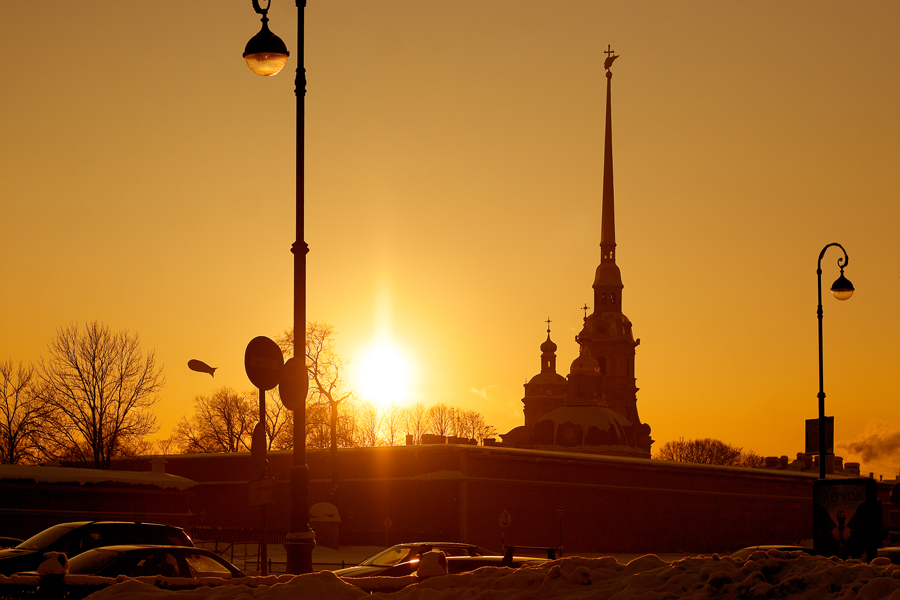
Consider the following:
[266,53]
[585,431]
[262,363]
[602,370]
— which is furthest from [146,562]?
[602,370]

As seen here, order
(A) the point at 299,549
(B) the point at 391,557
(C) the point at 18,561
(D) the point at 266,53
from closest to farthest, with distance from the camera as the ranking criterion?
(A) the point at 299,549
(C) the point at 18,561
(D) the point at 266,53
(B) the point at 391,557

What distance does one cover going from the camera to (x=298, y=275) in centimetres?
1469

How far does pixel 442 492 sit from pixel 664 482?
17.2 m

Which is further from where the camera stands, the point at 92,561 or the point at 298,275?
the point at 298,275

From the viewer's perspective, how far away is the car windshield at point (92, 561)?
41.9 feet

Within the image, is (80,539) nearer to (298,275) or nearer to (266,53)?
(298,275)

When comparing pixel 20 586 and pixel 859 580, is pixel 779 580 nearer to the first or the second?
pixel 859 580

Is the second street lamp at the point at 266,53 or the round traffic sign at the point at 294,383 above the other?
the second street lamp at the point at 266,53

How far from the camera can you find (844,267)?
99.5 feet

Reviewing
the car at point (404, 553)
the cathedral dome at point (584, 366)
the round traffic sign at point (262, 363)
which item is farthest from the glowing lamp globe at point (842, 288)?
the cathedral dome at point (584, 366)

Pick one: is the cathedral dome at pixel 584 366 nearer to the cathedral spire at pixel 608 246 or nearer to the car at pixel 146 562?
the cathedral spire at pixel 608 246

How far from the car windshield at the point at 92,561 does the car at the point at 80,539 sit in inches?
57.1

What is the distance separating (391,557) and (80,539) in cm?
547

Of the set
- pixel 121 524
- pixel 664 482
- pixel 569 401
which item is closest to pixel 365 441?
pixel 569 401
